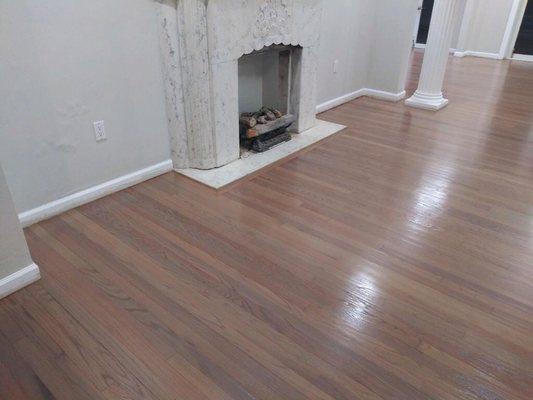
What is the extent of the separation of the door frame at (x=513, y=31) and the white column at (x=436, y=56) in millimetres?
3610

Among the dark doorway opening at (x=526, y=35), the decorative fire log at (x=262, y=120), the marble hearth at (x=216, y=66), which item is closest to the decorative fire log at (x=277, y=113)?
the decorative fire log at (x=262, y=120)

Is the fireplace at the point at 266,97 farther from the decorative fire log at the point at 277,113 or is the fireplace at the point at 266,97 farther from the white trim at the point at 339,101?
the white trim at the point at 339,101

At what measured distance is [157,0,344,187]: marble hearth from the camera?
254 centimetres

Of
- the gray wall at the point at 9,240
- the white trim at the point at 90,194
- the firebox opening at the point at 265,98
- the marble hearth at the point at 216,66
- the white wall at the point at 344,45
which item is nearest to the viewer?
the gray wall at the point at 9,240

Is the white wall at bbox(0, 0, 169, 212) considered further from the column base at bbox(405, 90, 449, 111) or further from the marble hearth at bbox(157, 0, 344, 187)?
the column base at bbox(405, 90, 449, 111)

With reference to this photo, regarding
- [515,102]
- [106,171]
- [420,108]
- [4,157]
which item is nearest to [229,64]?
[106,171]

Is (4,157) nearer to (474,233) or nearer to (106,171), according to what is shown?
(106,171)

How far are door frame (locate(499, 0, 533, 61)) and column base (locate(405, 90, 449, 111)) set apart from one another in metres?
3.66

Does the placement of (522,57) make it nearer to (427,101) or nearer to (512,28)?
(512,28)

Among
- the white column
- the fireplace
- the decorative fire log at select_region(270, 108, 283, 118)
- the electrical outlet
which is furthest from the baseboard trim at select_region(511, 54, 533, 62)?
the electrical outlet

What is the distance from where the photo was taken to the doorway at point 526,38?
703 cm

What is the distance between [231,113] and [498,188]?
1.97m

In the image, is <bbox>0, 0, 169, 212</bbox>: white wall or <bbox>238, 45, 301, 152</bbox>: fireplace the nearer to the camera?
<bbox>0, 0, 169, 212</bbox>: white wall

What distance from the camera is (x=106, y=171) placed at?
2.59 m
